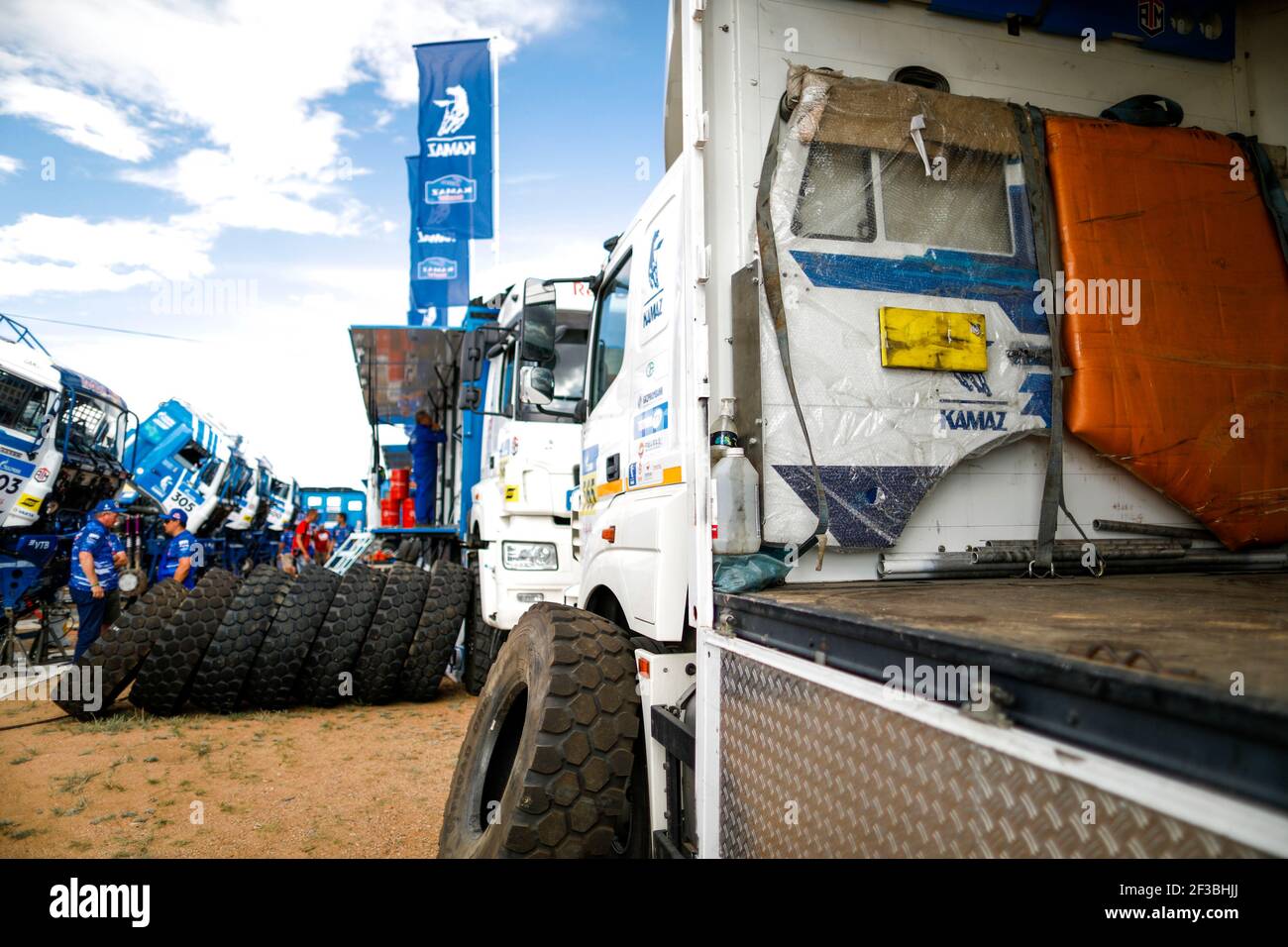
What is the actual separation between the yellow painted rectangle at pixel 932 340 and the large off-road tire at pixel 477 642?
Answer: 18.1 ft

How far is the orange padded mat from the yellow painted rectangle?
39cm

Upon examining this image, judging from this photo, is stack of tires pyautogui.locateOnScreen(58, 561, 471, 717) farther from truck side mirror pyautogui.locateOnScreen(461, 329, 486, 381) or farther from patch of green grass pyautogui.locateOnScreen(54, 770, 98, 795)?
truck side mirror pyautogui.locateOnScreen(461, 329, 486, 381)

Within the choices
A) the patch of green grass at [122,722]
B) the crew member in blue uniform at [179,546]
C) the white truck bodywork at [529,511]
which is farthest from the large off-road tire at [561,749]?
the crew member in blue uniform at [179,546]

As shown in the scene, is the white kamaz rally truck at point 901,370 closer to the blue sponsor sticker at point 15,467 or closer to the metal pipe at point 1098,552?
the metal pipe at point 1098,552

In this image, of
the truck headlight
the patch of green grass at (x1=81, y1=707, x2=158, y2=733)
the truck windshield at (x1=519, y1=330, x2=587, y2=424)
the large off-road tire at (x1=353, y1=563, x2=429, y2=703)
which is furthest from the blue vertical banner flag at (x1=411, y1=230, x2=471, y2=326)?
the patch of green grass at (x1=81, y1=707, x2=158, y2=733)

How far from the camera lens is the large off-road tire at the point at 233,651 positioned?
6.83 meters

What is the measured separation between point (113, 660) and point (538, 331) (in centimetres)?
502

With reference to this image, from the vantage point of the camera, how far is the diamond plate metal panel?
1.16 meters

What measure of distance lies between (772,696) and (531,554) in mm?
5257
